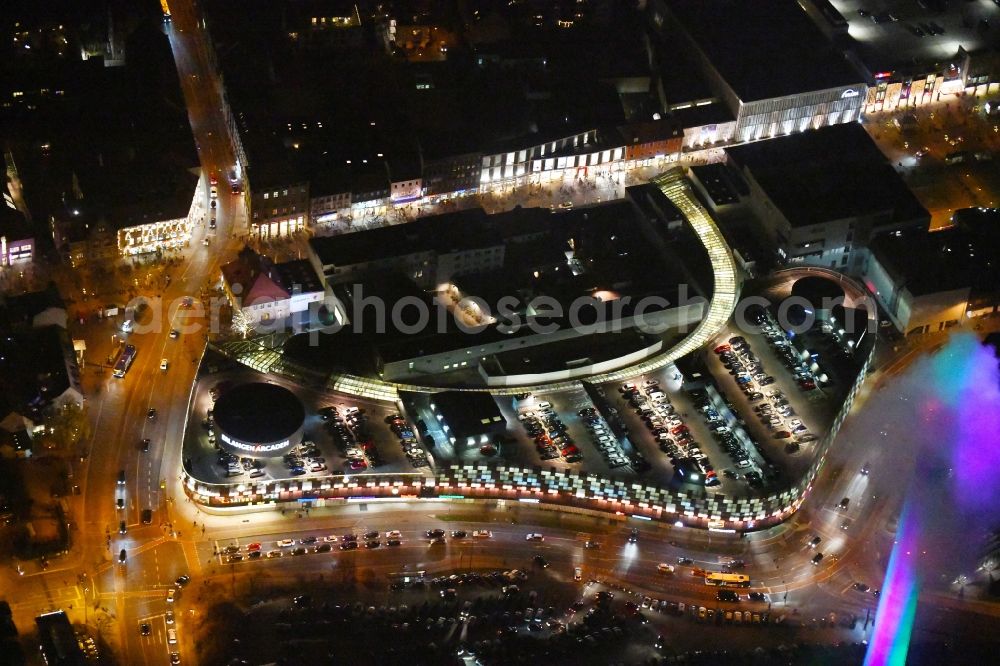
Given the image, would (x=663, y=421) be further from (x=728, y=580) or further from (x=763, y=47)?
(x=763, y=47)

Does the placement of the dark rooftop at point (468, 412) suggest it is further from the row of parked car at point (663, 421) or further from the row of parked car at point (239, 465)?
the row of parked car at point (239, 465)

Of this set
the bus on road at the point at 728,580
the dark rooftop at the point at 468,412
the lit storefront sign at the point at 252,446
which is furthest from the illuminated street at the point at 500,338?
the bus on road at the point at 728,580

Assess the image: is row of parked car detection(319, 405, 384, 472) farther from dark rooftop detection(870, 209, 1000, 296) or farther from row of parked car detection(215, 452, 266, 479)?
dark rooftop detection(870, 209, 1000, 296)

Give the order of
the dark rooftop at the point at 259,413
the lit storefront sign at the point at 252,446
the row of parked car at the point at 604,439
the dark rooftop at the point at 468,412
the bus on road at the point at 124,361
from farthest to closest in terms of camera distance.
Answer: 1. the bus on road at the point at 124,361
2. the row of parked car at the point at 604,439
3. the dark rooftop at the point at 468,412
4. the dark rooftop at the point at 259,413
5. the lit storefront sign at the point at 252,446

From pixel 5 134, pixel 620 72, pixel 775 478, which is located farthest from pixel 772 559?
pixel 5 134

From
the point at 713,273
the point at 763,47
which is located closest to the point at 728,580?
the point at 713,273

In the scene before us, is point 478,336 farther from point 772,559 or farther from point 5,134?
point 5,134
